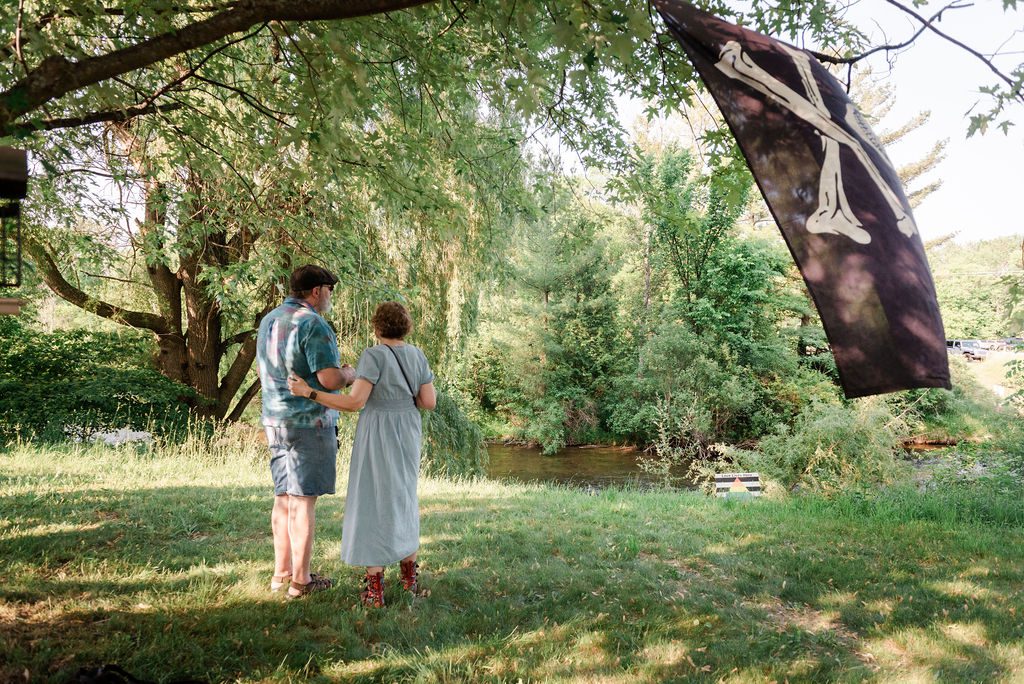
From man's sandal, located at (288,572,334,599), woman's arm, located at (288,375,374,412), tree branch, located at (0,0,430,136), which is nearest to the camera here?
tree branch, located at (0,0,430,136)

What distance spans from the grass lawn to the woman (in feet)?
0.98

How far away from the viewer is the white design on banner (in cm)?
191

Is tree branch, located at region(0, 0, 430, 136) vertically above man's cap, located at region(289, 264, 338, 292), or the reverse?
tree branch, located at region(0, 0, 430, 136)

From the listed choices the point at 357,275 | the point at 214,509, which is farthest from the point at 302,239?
the point at 214,509

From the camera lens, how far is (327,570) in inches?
161

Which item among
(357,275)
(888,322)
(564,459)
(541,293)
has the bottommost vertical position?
(564,459)

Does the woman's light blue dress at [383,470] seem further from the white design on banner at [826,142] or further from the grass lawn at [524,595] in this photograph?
the white design on banner at [826,142]

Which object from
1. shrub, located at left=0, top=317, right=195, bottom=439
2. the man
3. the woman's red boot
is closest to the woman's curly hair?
the man

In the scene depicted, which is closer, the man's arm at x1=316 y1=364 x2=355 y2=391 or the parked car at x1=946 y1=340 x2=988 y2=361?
the man's arm at x1=316 y1=364 x2=355 y2=391

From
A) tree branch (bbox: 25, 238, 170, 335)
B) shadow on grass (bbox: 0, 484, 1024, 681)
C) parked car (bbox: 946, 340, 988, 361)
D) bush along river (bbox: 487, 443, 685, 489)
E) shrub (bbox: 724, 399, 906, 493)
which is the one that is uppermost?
parked car (bbox: 946, 340, 988, 361)

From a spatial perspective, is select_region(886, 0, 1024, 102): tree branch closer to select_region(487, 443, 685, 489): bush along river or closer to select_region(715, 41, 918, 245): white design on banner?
select_region(715, 41, 918, 245): white design on banner

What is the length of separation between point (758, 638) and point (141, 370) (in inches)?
464

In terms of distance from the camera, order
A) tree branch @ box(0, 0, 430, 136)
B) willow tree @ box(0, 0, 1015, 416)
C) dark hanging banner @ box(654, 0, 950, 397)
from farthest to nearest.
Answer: willow tree @ box(0, 0, 1015, 416) → tree branch @ box(0, 0, 430, 136) → dark hanging banner @ box(654, 0, 950, 397)

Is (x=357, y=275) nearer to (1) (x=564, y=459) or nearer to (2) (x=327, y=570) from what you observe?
(2) (x=327, y=570)
